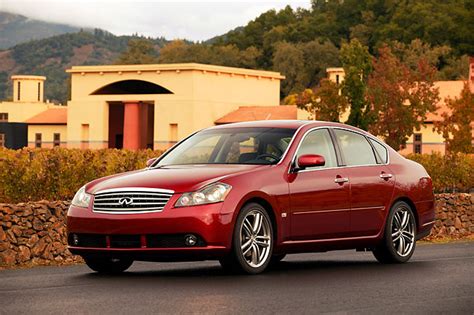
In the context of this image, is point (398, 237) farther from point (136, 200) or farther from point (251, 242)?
point (136, 200)

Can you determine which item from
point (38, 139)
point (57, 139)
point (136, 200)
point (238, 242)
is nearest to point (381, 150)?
point (238, 242)

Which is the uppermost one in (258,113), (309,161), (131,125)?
(258,113)

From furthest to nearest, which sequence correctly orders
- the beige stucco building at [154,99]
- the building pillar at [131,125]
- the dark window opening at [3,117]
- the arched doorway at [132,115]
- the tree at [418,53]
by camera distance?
the tree at [418,53] < the dark window opening at [3,117] < the arched doorway at [132,115] < the building pillar at [131,125] < the beige stucco building at [154,99]

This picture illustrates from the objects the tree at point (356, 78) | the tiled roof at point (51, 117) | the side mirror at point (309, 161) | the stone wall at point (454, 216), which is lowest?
the stone wall at point (454, 216)

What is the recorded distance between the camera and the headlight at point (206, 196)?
11516 mm

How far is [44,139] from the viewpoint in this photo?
349 feet

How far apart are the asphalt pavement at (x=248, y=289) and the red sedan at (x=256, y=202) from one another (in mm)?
296

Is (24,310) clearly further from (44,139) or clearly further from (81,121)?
(44,139)

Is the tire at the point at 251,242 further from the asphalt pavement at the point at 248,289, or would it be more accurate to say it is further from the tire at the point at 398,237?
the tire at the point at 398,237

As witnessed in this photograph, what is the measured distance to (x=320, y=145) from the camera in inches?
527

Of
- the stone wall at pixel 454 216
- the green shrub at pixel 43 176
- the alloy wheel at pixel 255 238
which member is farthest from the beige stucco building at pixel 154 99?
the alloy wheel at pixel 255 238

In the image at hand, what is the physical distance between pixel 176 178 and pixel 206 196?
→ 0.41 metres

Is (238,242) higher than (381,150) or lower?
lower

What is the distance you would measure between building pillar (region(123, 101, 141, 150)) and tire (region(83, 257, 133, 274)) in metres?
83.7
